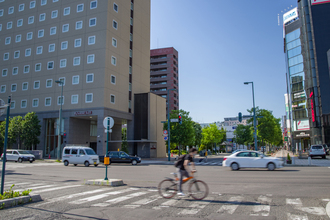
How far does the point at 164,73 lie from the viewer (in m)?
85.5

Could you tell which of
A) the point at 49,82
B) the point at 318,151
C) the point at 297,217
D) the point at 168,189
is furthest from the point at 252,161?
the point at 49,82

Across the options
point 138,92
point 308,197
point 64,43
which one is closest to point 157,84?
point 138,92

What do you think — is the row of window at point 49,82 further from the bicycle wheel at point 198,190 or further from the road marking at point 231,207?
the road marking at point 231,207

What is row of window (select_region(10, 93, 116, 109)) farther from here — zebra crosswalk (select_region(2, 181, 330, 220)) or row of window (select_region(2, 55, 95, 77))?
zebra crosswalk (select_region(2, 181, 330, 220))

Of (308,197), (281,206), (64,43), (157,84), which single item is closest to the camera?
(281,206)

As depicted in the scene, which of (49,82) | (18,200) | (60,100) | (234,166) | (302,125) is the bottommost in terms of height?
(234,166)

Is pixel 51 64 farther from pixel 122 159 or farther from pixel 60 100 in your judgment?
pixel 122 159

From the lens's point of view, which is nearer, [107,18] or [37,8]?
[107,18]

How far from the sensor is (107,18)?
138 ft

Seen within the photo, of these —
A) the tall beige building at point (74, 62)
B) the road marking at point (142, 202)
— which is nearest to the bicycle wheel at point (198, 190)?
the road marking at point (142, 202)

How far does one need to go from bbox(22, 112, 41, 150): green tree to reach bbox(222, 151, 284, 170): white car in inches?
1297

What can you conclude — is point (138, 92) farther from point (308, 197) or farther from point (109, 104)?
point (308, 197)

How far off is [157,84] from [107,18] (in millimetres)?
44728

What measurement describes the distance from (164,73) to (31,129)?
52.1 meters
